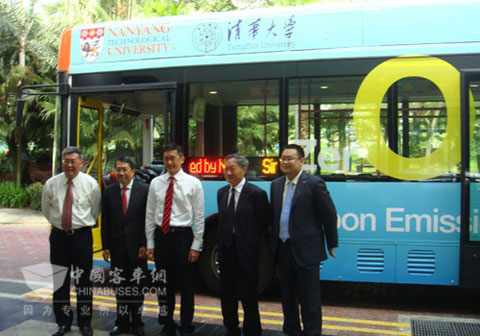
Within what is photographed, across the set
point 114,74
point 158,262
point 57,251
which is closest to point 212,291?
point 158,262

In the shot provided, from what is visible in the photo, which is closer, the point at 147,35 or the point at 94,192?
the point at 94,192

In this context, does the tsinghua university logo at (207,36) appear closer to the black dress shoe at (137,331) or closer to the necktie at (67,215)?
the necktie at (67,215)

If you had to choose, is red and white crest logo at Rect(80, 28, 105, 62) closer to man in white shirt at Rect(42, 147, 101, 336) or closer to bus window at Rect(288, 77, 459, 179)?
man in white shirt at Rect(42, 147, 101, 336)

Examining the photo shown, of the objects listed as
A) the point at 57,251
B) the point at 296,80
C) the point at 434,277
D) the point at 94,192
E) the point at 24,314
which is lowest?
the point at 24,314

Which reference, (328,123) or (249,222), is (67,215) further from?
(328,123)

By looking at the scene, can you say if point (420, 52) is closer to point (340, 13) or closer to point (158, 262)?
point (340, 13)

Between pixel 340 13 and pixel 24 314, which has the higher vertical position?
pixel 340 13

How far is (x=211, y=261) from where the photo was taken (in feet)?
19.2

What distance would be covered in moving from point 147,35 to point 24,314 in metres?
3.69

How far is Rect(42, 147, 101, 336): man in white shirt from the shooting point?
4465 mm

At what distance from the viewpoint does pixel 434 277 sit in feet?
16.9

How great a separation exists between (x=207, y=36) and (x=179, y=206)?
247cm

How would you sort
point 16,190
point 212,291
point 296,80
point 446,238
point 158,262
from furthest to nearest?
point 16,190
point 212,291
point 296,80
point 446,238
point 158,262

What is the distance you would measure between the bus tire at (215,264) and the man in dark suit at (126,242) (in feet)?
A: 4.46
